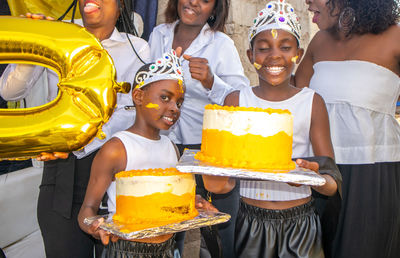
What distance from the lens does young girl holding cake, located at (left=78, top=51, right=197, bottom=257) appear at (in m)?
1.89

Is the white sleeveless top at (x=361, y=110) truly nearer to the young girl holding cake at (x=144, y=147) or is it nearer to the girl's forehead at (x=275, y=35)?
the girl's forehead at (x=275, y=35)

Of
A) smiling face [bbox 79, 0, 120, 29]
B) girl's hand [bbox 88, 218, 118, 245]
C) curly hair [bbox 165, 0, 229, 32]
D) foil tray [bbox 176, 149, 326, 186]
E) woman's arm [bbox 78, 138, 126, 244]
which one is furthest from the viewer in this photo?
curly hair [bbox 165, 0, 229, 32]

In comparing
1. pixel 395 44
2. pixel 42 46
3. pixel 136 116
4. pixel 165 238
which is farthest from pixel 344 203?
pixel 42 46

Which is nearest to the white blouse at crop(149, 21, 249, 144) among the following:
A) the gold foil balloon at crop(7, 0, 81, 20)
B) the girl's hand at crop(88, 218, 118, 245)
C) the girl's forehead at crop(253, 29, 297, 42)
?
the girl's forehead at crop(253, 29, 297, 42)

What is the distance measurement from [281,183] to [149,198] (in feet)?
2.54

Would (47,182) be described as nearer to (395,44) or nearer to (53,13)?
(53,13)

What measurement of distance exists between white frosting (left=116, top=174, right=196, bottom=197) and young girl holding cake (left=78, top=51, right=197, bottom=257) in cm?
10

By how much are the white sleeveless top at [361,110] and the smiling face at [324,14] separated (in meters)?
0.36

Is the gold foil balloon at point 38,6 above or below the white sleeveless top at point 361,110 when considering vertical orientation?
above

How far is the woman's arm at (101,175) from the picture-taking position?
6.14 feet

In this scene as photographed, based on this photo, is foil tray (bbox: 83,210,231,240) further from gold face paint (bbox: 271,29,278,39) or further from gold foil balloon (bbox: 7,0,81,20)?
gold foil balloon (bbox: 7,0,81,20)

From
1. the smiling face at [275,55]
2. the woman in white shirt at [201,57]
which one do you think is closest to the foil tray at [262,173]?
the smiling face at [275,55]

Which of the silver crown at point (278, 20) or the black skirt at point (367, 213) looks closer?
the silver crown at point (278, 20)

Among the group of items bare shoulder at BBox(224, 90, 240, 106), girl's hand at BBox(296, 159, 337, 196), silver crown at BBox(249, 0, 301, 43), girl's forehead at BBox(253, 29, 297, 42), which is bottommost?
girl's hand at BBox(296, 159, 337, 196)
